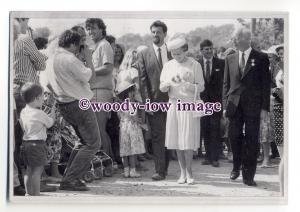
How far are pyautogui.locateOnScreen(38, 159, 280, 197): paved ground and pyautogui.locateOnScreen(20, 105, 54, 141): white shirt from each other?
38cm

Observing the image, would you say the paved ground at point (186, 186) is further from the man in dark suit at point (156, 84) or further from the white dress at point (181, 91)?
the white dress at point (181, 91)

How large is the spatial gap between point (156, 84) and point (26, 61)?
0.84 meters

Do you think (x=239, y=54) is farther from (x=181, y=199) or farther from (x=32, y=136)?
(x=32, y=136)

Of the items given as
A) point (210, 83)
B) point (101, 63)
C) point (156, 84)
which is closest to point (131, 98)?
point (156, 84)

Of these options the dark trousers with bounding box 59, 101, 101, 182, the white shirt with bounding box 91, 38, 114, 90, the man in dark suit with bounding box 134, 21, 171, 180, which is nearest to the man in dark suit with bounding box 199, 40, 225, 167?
the man in dark suit with bounding box 134, 21, 171, 180

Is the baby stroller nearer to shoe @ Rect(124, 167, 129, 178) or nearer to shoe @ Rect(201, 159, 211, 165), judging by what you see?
shoe @ Rect(124, 167, 129, 178)

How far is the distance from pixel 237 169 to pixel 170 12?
109 centimetres

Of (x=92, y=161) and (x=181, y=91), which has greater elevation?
(x=181, y=91)

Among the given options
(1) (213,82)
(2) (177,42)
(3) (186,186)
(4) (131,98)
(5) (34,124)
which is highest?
(2) (177,42)

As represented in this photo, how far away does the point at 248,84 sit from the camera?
4125 millimetres

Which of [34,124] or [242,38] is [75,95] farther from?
[242,38]

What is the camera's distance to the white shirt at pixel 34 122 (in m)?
4.11

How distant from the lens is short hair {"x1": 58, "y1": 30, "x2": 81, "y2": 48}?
410 cm

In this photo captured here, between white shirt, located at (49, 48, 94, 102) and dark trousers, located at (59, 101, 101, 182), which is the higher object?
white shirt, located at (49, 48, 94, 102)
